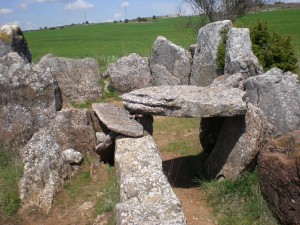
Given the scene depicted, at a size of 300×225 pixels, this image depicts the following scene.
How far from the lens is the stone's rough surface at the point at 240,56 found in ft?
34.8

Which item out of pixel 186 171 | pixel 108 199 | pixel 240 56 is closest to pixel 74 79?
pixel 240 56

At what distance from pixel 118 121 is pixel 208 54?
6.79 metres

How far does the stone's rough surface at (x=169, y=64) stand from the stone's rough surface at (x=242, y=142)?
7407mm

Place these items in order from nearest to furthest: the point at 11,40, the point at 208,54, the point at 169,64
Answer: the point at 11,40
the point at 208,54
the point at 169,64

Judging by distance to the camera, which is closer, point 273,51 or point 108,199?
point 108,199

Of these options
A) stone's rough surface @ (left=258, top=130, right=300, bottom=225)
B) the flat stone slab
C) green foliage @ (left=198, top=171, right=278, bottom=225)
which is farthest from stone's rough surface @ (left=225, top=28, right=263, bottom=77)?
stone's rough surface @ (left=258, top=130, right=300, bottom=225)

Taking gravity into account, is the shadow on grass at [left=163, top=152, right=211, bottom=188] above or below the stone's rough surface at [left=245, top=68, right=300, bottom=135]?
below

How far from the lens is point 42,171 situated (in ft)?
23.2

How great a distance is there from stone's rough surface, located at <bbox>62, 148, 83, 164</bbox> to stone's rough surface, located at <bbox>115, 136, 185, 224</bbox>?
3.80 feet

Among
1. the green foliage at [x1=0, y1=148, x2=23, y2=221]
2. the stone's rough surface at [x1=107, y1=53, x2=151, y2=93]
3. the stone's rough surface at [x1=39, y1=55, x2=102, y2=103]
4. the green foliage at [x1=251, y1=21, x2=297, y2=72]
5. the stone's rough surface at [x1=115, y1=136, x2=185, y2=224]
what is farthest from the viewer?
the stone's rough surface at [x1=107, y1=53, x2=151, y2=93]

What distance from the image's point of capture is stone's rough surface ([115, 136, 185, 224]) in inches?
190

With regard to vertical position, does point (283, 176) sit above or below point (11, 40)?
below

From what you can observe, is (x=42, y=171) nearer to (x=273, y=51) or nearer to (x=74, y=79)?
(x=74, y=79)

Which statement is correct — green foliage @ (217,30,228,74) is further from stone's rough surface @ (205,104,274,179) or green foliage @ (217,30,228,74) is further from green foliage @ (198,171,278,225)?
green foliage @ (198,171,278,225)
